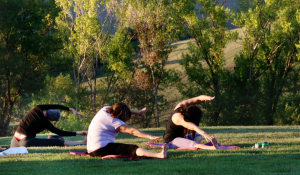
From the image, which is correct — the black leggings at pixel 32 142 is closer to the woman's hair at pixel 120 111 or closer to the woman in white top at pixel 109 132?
the woman in white top at pixel 109 132

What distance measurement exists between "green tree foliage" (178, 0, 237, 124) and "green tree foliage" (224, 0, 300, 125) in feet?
4.71

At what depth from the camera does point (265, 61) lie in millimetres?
34188

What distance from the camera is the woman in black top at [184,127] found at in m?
7.22

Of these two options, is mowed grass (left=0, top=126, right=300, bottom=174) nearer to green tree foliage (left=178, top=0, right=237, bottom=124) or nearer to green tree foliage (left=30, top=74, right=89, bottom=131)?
green tree foliage (left=30, top=74, right=89, bottom=131)

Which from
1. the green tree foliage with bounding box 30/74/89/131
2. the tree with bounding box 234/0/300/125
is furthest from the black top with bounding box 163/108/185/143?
the tree with bounding box 234/0/300/125

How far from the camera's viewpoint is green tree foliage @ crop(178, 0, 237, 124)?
107 ft

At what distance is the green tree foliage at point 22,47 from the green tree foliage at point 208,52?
14.0 meters

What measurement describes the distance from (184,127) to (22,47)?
25.8 m

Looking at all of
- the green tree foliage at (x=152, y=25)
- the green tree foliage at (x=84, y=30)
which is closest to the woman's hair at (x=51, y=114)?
the green tree foliage at (x=84, y=30)

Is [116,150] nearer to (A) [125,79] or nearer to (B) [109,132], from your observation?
(B) [109,132]

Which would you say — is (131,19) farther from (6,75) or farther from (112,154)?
(112,154)

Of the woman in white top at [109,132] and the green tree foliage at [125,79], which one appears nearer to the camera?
the woman in white top at [109,132]

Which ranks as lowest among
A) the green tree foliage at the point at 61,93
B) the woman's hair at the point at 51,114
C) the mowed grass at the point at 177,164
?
the green tree foliage at the point at 61,93

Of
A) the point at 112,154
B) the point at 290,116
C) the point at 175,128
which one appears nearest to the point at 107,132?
the point at 112,154
